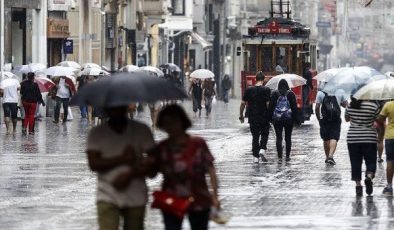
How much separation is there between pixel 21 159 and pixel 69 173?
389 cm

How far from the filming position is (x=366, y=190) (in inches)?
→ 868

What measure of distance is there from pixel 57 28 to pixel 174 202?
48108 mm

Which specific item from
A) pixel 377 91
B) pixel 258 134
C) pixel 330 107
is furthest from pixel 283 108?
pixel 377 91

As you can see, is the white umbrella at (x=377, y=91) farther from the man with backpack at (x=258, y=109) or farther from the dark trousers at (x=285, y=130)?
the dark trousers at (x=285, y=130)

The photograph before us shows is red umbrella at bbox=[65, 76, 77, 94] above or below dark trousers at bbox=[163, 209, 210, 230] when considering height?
below

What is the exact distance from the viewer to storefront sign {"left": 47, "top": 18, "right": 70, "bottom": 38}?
58.9 meters

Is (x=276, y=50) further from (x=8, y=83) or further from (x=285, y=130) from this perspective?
(x=285, y=130)

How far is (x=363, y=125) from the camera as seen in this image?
21312 mm

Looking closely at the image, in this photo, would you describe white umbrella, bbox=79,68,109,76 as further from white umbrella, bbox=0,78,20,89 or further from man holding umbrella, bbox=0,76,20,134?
man holding umbrella, bbox=0,76,20,134

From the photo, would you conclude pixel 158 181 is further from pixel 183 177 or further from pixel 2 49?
pixel 2 49

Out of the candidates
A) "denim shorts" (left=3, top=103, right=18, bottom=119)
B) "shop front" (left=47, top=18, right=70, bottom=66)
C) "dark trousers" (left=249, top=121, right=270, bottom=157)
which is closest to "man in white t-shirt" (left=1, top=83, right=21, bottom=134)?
"denim shorts" (left=3, top=103, right=18, bottom=119)

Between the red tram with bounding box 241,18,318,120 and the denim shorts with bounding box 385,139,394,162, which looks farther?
the red tram with bounding box 241,18,318,120

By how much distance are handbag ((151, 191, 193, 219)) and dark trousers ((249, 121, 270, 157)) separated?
16.9 m

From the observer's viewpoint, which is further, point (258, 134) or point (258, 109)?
point (258, 134)
